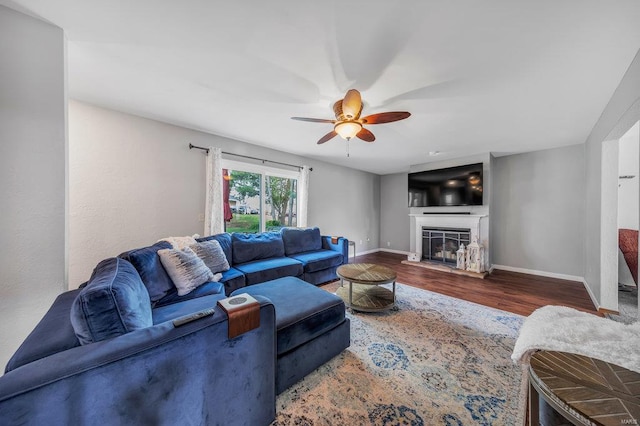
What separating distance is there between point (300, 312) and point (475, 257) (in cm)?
400

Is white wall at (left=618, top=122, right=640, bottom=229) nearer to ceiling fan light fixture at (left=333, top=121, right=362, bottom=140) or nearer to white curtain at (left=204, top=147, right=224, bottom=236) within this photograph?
ceiling fan light fixture at (left=333, top=121, right=362, bottom=140)

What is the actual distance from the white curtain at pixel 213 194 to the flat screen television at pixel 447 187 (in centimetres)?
418

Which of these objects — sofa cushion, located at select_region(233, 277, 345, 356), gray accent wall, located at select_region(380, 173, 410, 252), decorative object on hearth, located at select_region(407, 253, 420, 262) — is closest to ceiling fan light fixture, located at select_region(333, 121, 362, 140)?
sofa cushion, located at select_region(233, 277, 345, 356)

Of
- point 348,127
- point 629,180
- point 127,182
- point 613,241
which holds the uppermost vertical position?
point 348,127

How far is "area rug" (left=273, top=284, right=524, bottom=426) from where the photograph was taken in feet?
4.18

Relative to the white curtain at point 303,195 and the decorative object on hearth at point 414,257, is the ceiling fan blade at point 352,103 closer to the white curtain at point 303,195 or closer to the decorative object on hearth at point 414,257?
the white curtain at point 303,195

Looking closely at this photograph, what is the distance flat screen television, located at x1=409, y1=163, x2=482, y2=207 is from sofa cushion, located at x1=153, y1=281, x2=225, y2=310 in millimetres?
4526

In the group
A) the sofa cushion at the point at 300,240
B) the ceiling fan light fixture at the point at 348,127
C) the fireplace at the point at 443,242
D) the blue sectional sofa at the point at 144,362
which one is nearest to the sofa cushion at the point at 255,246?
the sofa cushion at the point at 300,240

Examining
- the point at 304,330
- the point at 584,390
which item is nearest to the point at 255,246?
the point at 304,330

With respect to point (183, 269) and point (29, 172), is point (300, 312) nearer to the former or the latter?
point (183, 269)

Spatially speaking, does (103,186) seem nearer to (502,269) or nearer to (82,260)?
(82,260)

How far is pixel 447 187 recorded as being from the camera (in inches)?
181

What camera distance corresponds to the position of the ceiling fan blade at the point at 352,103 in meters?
1.77

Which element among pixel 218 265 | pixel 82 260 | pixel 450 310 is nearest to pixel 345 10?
pixel 218 265
